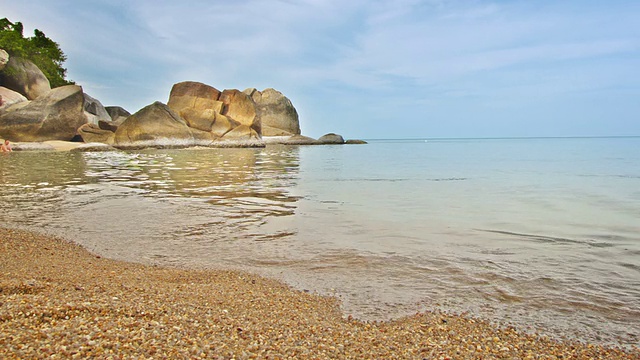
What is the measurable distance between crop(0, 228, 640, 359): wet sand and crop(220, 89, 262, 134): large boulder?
4656 cm

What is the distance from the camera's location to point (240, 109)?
4984 centimetres

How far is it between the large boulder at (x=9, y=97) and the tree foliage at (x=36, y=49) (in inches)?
212

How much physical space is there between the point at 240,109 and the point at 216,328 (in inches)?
1924

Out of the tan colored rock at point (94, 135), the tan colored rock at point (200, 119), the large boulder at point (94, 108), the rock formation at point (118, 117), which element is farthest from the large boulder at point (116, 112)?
the tan colored rock at point (94, 135)

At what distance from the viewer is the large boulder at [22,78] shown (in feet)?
118

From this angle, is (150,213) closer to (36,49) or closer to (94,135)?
(94,135)

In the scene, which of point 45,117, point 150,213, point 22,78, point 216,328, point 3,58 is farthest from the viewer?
point 22,78

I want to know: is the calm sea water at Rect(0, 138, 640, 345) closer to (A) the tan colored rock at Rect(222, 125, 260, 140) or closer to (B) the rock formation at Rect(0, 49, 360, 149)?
(B) the rock formation at Rect(0, 49, 360, 149)

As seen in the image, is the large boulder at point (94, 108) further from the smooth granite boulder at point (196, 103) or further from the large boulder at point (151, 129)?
the large boulder at point (151, 129)

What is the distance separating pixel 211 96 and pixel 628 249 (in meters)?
49.2

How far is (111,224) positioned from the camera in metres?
6.32

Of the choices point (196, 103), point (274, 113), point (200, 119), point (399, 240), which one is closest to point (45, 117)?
point (200, 119)

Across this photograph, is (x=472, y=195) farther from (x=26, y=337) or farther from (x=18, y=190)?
(x=18, y=190)

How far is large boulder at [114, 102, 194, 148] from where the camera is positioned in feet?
129
